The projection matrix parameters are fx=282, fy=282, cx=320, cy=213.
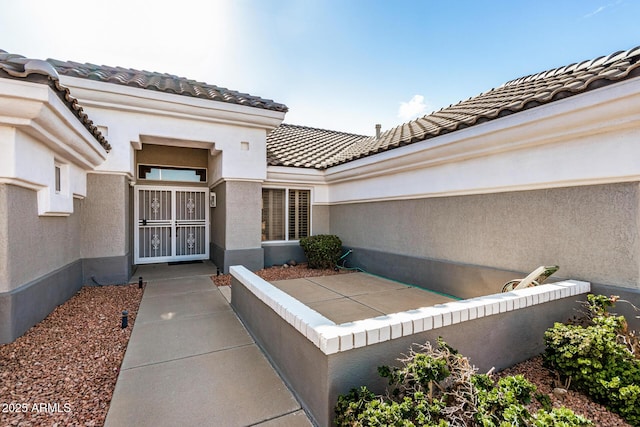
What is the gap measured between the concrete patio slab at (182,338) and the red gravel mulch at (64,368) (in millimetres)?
234

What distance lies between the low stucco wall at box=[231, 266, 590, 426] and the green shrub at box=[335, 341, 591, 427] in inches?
7.8

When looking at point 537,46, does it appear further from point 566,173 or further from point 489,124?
point 566,173

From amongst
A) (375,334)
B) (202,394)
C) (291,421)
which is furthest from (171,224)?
(375,334)

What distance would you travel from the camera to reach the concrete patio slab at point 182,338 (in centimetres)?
438

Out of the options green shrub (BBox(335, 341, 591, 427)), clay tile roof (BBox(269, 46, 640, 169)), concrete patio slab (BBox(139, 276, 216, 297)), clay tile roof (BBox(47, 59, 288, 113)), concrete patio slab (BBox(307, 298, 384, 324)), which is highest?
clay tile roof (BBox(47, 59, 288, 113))

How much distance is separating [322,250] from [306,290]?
266 cm

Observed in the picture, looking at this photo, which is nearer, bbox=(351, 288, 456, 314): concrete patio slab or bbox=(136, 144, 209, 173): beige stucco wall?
bbox=(351, 288, 456, 314): concrete patio slab

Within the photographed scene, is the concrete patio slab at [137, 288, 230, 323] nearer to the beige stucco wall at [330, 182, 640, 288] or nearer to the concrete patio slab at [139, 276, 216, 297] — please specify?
the concrete patio slab at [139, 276, 216, 297]

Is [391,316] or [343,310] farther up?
[391,316]

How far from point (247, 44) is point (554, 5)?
27.5ft

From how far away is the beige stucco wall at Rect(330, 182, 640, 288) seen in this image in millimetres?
4562

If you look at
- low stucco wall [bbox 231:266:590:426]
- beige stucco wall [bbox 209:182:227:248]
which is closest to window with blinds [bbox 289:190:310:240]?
beige stucco wall [bbox 209:182:227:248]

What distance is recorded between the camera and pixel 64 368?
3861 millimetres

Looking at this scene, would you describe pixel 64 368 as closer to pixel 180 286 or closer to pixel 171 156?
pixel 180 286
